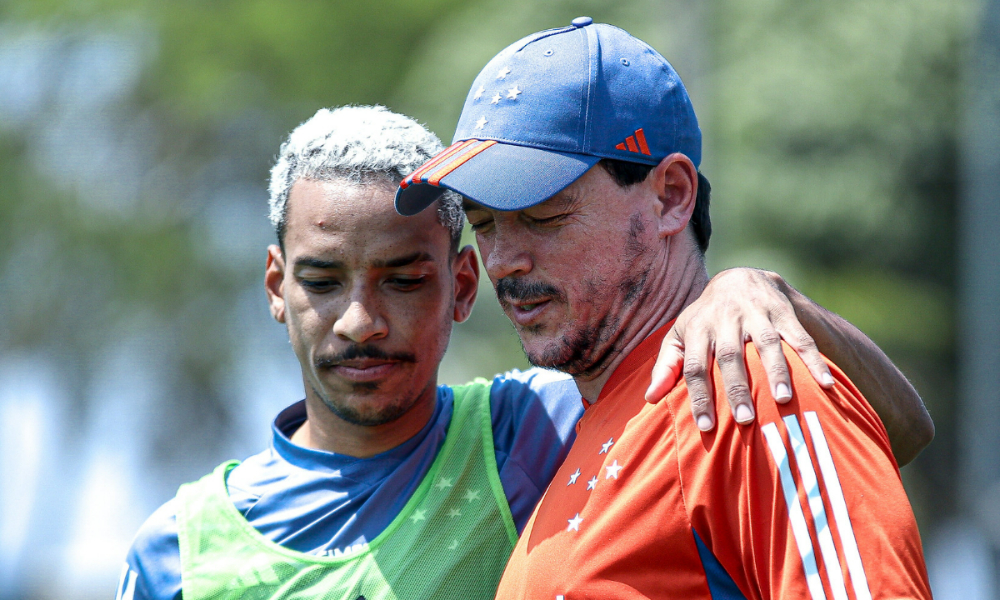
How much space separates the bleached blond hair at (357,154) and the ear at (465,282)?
1.9 inches

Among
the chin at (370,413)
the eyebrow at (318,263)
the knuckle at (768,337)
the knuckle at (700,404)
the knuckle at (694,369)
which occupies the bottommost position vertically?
the knuckle at (700,404)

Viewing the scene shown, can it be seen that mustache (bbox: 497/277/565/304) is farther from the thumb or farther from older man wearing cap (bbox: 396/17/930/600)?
the thumb

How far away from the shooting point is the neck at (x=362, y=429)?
9.14 feet

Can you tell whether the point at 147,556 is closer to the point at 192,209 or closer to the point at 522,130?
the point at 522,130

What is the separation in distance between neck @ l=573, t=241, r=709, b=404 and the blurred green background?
8338 millimetres

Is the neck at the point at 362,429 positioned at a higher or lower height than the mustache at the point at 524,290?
lower

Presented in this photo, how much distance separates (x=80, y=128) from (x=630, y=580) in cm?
1510

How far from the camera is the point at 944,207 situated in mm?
10680

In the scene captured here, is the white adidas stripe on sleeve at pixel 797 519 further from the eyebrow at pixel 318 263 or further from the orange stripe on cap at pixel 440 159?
the eyebrow at pixel 318 263

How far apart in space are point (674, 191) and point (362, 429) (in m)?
1.10

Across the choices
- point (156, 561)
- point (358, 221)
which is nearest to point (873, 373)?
point (358, 221)

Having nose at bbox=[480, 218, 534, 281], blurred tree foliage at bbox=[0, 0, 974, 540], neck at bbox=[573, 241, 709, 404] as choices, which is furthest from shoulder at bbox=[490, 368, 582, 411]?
blurred tree foliage at bbox=[0, 0, 974, 540]

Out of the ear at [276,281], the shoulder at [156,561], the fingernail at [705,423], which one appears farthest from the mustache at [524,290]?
the shoulder at [156,561]

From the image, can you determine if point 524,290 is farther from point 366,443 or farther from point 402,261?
point 366,443
